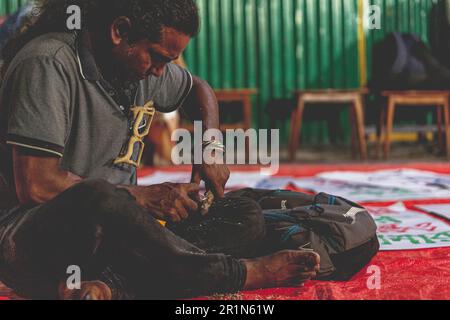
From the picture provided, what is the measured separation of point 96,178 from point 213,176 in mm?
345

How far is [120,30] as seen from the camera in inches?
42.7

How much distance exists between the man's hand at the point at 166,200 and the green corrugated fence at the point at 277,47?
4.75m

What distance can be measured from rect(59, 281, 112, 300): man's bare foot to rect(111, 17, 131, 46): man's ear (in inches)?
17.4

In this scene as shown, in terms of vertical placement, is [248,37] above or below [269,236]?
above

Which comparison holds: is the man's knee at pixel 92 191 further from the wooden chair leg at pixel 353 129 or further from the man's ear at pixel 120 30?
the wooden chair leg at pixel 353 129

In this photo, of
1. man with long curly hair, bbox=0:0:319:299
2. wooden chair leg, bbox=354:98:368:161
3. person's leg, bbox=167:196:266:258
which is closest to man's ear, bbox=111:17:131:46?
man with long curly hair, bbox=0:0:319:299

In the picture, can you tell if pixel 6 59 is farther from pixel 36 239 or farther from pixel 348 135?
pixel 348 135

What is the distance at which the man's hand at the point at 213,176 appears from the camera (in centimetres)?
129

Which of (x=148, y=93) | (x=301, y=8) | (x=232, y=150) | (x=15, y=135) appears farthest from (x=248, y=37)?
(x=15, y=135)

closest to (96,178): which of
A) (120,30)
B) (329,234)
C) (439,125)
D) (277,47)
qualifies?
(120,30)

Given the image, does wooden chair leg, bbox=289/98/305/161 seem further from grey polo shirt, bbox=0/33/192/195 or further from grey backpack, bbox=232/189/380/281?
grey polo shirt, bbox=0/33/192/195

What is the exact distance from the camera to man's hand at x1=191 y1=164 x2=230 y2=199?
1.29 meters

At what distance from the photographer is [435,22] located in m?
5.95
